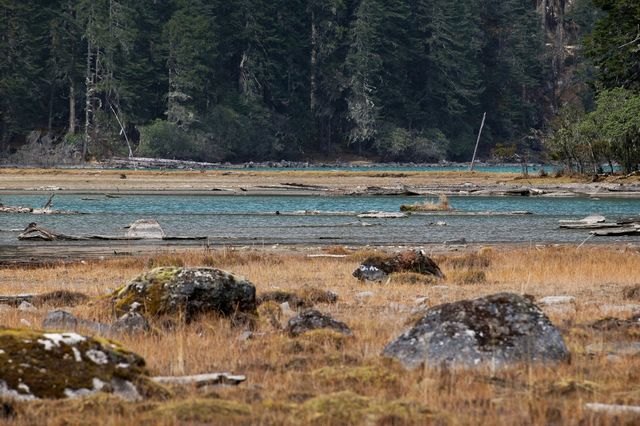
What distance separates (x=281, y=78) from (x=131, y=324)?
113 meters

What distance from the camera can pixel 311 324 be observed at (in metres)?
10.8

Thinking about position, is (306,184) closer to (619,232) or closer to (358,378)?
(619,232)

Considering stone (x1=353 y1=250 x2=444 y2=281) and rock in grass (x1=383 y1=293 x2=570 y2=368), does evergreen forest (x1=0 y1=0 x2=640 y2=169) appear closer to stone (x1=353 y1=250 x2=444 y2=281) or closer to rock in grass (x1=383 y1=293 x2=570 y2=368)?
stone (x1=353 y1=250 x2=444 y2=281)

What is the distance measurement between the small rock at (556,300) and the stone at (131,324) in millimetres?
5113

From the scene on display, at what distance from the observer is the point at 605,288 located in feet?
50.3

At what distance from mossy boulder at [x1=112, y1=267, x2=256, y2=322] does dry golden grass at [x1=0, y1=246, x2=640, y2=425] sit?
32 cm

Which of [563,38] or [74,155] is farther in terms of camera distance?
[563,38]

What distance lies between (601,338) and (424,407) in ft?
11.8

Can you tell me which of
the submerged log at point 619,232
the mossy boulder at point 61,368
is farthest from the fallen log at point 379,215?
the mossy boulder at point 61,368

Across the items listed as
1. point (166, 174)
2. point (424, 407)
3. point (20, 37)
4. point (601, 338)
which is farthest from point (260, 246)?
point (20, 37)

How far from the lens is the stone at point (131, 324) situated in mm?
10680

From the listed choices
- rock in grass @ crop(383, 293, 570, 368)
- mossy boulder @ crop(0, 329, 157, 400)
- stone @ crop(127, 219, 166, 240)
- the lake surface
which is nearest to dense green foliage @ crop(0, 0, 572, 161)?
the lake surface

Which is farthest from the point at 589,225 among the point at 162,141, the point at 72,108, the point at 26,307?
the point at 72,108

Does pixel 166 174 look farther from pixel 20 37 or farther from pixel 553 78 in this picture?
pixel 553 78
